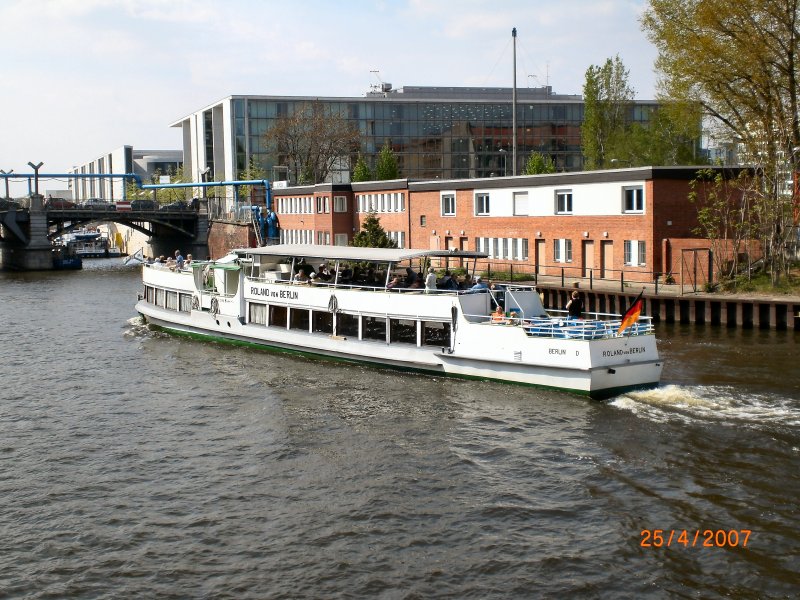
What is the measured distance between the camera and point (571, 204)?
58469mm

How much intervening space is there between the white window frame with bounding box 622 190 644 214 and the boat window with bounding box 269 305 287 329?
22.9 meters

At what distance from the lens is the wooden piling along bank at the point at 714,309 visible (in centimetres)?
4344

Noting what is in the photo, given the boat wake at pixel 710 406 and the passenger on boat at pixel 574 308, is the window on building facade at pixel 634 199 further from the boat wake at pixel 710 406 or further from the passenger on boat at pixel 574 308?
the boat wake at pixel 710 406

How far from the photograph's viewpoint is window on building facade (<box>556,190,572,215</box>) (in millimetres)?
58656

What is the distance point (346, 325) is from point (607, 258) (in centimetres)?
2384

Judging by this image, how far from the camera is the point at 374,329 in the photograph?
36344 mm

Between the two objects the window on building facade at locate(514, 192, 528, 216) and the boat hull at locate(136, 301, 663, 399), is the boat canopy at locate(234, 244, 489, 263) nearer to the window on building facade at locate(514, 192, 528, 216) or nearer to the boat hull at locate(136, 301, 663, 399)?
the boat hull at locate(136, 301, 663, 399)

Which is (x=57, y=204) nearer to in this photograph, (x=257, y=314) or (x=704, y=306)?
(x=257, y=314)

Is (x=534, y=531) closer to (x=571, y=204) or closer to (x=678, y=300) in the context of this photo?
(x=678, y=300)

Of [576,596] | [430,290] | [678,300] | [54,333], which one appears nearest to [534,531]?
[576,596]

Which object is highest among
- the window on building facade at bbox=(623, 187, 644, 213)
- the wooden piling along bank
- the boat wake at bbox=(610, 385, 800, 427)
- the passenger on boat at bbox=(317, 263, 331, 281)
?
the window on building facade at bbox=(623, 187, 644, 213)

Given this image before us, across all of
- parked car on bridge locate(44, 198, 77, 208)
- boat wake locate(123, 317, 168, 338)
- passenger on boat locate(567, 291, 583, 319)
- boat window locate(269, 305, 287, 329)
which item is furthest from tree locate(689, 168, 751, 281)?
parked car on bridge locate(44, 198, 77, 208)

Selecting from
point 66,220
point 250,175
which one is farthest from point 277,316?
point 250,175
